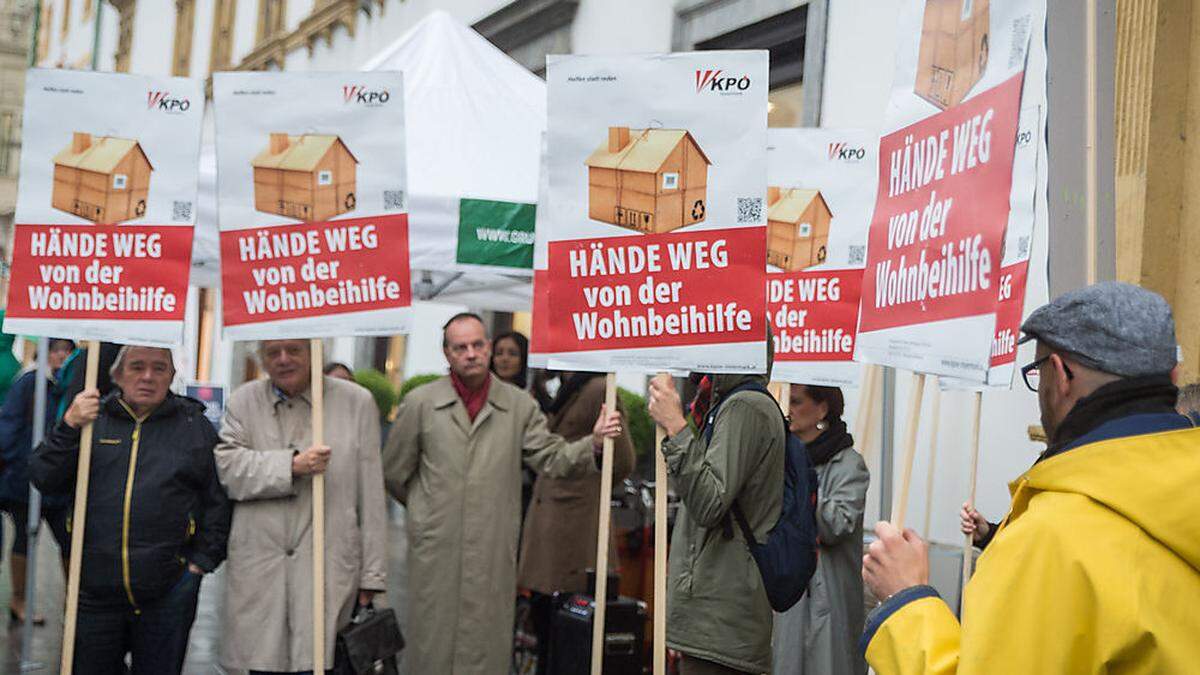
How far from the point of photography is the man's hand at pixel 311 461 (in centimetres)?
499

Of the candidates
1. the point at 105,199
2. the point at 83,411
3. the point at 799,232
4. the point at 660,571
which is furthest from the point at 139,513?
the point at 799,232

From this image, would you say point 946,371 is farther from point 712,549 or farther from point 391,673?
point 391,673

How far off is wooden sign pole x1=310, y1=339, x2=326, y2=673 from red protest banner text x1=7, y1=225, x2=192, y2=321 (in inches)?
24.4

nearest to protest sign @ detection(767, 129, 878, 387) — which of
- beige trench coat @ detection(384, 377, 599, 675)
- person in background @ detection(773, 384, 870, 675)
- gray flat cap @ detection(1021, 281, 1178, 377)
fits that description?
person in background @ detection(773, 384, 870, 675)

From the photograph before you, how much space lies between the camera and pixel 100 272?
5.23 meters

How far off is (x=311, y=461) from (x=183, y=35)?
92.1 ft

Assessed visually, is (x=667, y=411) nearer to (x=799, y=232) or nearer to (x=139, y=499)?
(x=139, y=499)

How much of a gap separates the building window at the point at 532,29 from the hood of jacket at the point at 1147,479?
1241 cm

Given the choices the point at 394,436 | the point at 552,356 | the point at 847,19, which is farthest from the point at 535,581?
the point at 847,19

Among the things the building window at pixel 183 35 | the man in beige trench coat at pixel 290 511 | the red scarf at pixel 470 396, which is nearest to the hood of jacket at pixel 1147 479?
the man in beige trench coat at pixel 290 511

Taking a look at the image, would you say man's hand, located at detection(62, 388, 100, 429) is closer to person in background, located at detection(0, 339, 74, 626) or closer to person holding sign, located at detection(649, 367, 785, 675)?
person holding sign, located at detection(649, 367, 785, 675)

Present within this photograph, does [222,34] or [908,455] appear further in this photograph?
[222,34]

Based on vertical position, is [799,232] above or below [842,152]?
below

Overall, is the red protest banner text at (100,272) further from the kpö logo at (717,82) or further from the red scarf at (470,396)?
the kpö logo at (717,82)
